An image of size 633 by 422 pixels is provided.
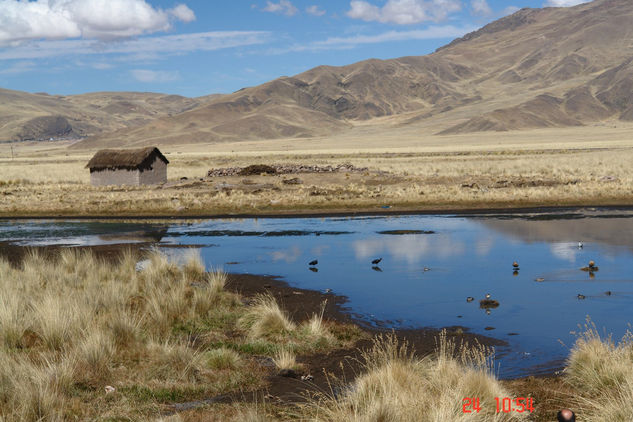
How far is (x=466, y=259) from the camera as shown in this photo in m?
23.0

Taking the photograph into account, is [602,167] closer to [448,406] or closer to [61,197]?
[61,197]

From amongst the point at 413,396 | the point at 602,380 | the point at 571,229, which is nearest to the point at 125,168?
the point at 571,229

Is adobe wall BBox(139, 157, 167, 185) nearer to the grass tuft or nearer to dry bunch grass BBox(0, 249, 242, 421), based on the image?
dry bunch grass BBox(0, 249, 242, 421)

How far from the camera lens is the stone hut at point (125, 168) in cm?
5553

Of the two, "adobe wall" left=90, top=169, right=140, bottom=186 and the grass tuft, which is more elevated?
"adobe wall" left=90, top=169, right=140, bottom=186

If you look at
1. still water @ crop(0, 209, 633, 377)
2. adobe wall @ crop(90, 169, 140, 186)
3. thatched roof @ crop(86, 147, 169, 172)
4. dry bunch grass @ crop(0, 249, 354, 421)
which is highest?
thatched roof @ crop(86, 147, 169, 172)

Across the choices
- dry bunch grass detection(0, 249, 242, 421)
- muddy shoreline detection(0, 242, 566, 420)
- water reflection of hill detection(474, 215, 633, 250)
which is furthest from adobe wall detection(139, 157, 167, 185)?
dry bunch grass detection(0, 249, 242, 421)

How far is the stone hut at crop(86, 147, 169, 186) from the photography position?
182 feet

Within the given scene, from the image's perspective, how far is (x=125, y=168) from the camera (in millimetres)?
55750

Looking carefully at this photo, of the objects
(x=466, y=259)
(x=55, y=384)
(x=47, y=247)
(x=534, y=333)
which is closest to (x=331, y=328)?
(x=534, y=333)

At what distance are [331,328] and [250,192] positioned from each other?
34578 millimetres

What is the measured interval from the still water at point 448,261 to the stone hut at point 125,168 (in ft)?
59.5
